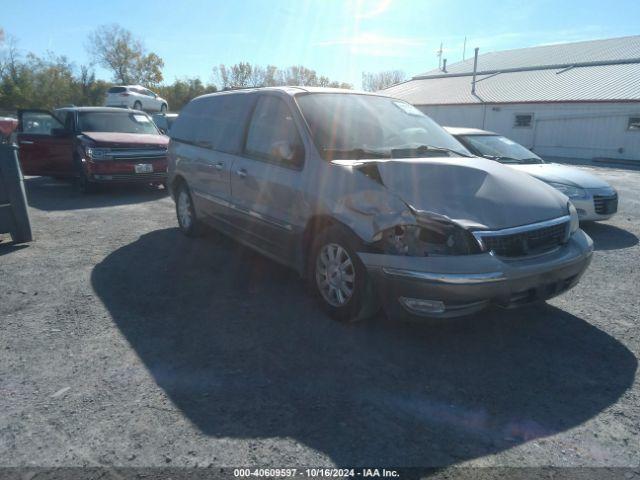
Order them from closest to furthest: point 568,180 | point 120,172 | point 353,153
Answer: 1. point 353,153
2. point 568,180
3. point 120,172

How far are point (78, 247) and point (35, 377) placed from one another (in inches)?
135

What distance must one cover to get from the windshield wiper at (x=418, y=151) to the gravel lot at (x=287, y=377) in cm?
145

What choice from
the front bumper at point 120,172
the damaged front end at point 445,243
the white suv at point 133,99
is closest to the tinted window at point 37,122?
the front bumper at point 120,172

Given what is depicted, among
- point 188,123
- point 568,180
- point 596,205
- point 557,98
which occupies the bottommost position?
point 596,205

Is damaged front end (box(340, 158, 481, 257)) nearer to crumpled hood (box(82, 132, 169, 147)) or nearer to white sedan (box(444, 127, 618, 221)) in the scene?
white sedan (box(444, 127, 618, 221))

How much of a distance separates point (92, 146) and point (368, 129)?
7.05 metres

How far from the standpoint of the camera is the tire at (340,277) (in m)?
3.55

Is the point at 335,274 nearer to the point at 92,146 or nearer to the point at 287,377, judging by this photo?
the point at 287,377

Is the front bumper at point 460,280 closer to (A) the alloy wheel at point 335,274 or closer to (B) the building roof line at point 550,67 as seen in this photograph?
(A) the alloy wheel at point 335,274

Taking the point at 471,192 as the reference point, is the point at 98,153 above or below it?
below

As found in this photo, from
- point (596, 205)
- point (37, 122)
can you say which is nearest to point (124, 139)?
point (37, 122)

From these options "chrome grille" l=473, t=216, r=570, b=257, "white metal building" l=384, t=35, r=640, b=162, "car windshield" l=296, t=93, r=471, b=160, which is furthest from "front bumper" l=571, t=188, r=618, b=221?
"white metal building" l=384, t=35, r=640, b=162

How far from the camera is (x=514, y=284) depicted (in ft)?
10.6

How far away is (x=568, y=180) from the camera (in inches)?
282
